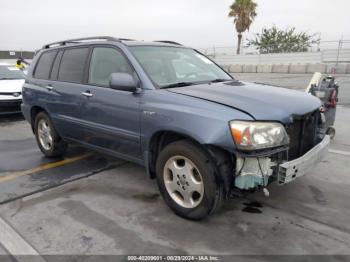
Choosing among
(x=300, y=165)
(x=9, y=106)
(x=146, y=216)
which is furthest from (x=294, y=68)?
(x=146, y=216)

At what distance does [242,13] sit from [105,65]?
112ft

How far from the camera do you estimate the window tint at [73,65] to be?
4504mm

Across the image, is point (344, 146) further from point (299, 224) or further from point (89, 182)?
point (89, 182)

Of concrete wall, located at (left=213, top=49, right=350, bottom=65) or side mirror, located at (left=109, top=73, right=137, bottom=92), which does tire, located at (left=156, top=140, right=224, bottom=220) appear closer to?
side mirror, located at (left=109, top=73, right=137, bottom=92)

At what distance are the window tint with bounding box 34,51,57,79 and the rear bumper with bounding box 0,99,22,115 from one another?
3848mm

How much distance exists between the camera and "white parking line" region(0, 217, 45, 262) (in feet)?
9.16

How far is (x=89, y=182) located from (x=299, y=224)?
2634 mm

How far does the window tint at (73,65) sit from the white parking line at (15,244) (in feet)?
6.88

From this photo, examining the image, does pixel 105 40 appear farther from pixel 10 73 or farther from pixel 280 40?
pixel 280 40

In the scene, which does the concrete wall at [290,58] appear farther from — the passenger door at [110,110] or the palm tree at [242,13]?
the passenger door at [110,110]

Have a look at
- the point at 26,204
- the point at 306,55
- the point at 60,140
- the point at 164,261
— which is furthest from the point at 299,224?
the point at 306,55

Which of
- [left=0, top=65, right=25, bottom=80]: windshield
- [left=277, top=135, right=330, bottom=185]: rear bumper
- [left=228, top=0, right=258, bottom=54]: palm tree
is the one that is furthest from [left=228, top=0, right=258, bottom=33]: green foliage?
[left=277, top=135, right=330, bottom=185]: rear bumper

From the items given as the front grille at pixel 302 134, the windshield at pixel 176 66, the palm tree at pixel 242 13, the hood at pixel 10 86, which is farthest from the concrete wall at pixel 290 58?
the front grille at pixel 302 134

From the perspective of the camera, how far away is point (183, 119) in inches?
123
